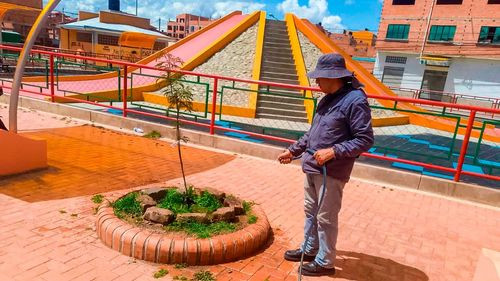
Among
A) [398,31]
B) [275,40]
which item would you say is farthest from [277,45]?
[398,31]

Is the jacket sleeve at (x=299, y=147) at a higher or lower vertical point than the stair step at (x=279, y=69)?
lower

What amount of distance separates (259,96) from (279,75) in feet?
6.76

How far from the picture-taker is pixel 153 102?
11.9 meters

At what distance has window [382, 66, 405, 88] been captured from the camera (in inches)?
1459

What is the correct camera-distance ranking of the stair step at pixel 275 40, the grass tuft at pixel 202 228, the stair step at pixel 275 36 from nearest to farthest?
the grass tuft at pixel 202 228 → the stair step at pixel 275 40 → the stair step at pixel 275 36

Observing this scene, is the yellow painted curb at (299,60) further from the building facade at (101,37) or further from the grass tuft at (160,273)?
the building facade at (101,37)

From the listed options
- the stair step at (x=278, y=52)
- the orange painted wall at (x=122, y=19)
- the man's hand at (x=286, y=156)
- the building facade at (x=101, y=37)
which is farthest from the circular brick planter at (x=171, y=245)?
the orange painted wall at (x=122, y=19)

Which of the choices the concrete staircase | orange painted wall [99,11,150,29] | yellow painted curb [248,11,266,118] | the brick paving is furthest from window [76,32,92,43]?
the brick paving

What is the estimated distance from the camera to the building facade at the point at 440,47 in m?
32.0

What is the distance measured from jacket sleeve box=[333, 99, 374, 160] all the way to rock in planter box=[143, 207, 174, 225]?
1.65 m

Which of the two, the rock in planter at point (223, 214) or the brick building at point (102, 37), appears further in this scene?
the brick building at point (102, 37)

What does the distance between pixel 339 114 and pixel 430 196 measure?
389 cm

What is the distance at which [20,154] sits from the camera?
4660 mm

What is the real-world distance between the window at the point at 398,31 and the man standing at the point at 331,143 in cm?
3968
